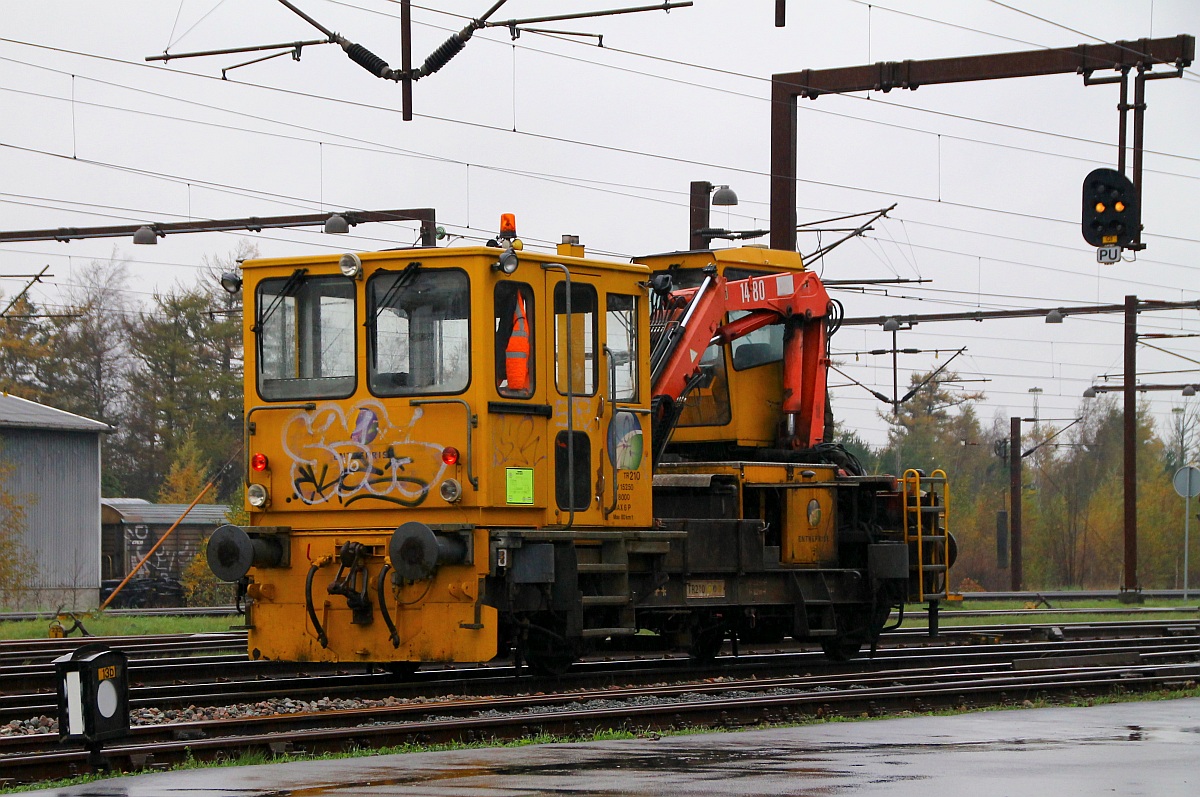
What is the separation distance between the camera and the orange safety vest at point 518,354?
13.0 meters

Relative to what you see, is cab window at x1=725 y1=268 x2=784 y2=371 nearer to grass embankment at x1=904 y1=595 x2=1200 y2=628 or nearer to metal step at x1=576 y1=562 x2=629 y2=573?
metal step at x1=576 y1=562 x2=629 y2=573

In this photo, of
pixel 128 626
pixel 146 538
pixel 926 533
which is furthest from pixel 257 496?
pixel 146 538

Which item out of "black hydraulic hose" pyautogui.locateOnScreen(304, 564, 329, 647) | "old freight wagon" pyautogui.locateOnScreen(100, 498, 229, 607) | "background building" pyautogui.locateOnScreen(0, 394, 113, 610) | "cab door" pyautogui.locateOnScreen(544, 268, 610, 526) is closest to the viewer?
"black hydraulic hose" pyautogui.locateOnScreen(304, 564, 329, 647)

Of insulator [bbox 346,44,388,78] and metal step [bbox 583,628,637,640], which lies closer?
metal step [bbox 583,628,637,640]

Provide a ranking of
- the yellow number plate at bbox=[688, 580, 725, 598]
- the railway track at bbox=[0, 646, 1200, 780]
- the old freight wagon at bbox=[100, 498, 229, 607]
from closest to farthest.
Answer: the railway track at bbox=[0, 646, 1200, 780] < the yellow number plate at bbox=[688, 580, 725, 598] < the old freight wagon at bbox=[100, 498, 229, 607]

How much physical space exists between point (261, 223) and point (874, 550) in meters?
15.6

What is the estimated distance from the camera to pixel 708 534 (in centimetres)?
1496

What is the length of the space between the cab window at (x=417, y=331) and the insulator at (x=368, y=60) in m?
6.41

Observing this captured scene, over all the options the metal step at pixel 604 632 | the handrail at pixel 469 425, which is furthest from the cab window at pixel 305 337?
the metal step at pixel 604 632

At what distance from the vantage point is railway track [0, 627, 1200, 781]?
31.8 feet

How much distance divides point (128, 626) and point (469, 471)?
47.2 ft

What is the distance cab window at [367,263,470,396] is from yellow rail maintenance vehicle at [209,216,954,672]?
0.02 m

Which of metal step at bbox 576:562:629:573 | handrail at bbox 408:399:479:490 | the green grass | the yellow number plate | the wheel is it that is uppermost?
handrail at bbox 408:399:479:490

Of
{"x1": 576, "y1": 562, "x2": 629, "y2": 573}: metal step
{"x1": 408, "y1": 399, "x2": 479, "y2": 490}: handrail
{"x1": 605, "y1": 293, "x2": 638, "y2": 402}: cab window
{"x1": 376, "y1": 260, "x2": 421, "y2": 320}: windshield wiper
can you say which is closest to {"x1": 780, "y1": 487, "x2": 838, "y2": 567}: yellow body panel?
{"x1": 605, "y1": 293, "x2": 638, "y2": 402}: cab window
